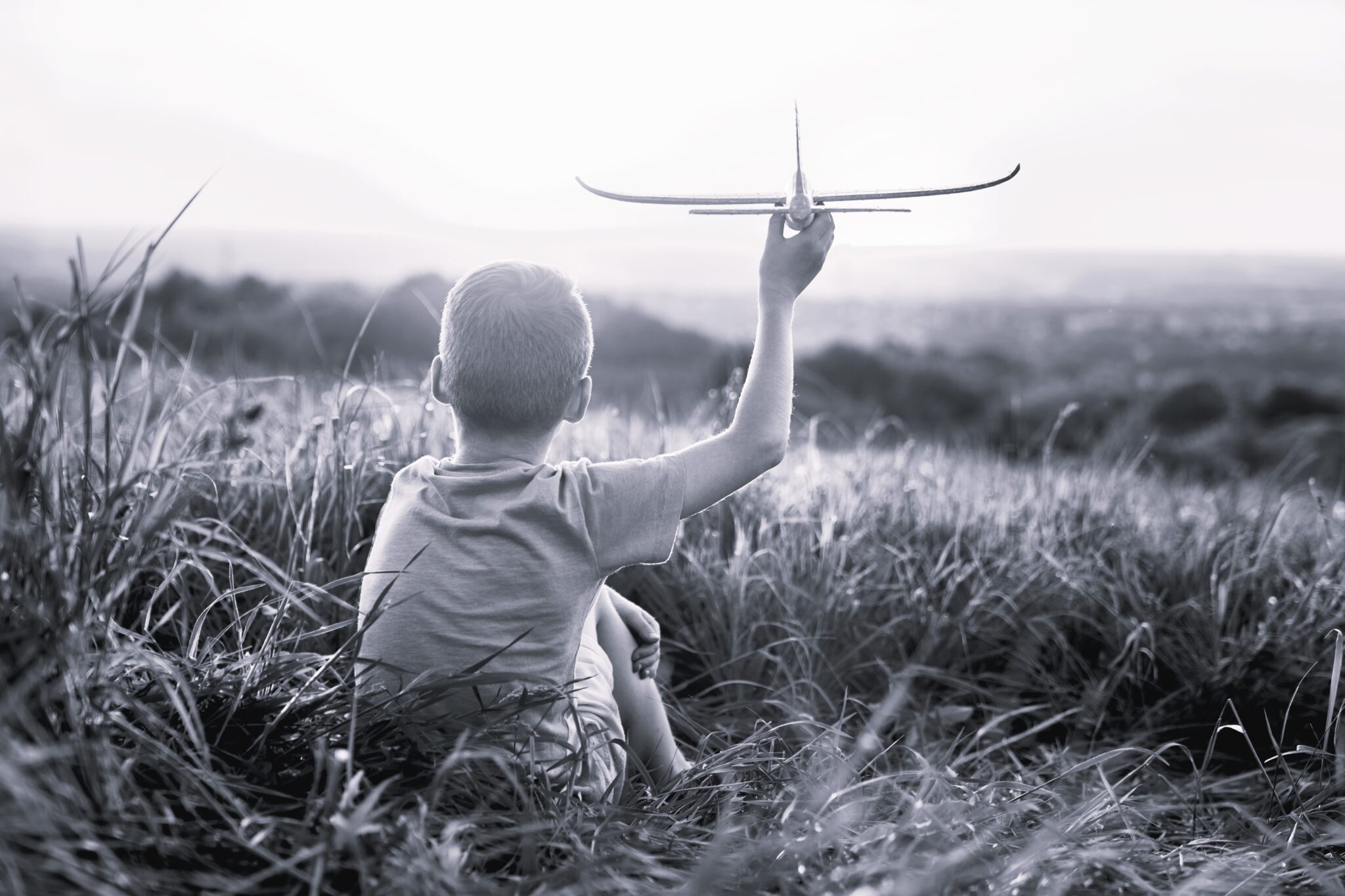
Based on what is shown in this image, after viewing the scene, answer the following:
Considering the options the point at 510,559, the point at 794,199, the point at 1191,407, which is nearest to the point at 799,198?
the point at 794,199

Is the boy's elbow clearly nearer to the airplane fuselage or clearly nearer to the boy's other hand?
the boy's other hand

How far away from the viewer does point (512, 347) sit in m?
1.74

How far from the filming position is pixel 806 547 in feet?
10.0

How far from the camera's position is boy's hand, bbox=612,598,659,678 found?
216 centimetres

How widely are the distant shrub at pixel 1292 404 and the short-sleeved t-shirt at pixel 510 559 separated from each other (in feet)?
44.0

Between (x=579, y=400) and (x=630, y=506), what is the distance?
229 mm

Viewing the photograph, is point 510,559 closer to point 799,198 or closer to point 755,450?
point 755,450

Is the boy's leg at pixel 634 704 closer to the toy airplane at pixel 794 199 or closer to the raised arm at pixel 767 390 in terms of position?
the raised arm at pixel 767 390

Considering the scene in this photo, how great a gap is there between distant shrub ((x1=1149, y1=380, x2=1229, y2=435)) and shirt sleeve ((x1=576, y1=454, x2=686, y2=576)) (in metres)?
12.6

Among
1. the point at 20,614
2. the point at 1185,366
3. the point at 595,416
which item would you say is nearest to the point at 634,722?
the point at 20,614

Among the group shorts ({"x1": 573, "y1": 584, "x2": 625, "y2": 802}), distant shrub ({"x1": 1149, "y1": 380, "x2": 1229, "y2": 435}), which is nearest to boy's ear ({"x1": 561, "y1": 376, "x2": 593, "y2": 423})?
shorts ({"x1": 573, "y1": 584, "x2": 625, "y2": 802})

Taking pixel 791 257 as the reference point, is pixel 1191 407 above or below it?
below

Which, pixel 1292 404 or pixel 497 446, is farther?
pixel 1292 404

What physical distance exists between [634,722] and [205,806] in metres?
0.94
